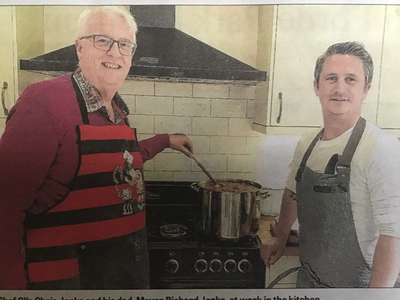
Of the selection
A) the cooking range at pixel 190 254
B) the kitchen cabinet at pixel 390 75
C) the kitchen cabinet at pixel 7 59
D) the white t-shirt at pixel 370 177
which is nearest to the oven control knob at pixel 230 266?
the cooking range at pixel 190 254

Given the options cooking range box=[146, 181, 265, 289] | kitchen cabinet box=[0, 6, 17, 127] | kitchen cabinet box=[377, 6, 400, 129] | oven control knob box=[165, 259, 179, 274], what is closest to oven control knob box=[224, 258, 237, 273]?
cooking range box=[146, 181, 265, 289]

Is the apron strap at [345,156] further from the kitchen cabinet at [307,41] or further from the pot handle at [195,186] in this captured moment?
the pot handle at [195,186]

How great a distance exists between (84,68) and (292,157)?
Result: 0.51 meters

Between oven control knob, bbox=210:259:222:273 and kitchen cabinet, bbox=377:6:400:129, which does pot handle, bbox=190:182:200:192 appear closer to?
oven control knob, bbox=210:259:222:273

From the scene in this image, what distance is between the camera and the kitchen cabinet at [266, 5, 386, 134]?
0.76m

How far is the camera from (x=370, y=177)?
76cm

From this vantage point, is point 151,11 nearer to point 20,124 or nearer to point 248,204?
point 20,124

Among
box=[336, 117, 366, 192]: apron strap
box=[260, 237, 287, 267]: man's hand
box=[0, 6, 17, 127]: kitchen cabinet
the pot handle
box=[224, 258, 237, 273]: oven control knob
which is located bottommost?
box=[224, 258, 237, 273]: oven control knob

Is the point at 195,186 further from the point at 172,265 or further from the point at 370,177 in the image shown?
the point at 370,177

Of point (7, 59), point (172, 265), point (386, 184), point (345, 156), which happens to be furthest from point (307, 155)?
point (7, 59)

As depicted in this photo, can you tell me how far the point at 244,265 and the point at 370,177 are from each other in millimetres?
356

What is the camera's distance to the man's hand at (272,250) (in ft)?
2.57

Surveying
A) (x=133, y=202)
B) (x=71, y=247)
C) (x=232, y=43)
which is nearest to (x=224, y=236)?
(x=133, y=202)

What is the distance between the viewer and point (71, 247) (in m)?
0.72
